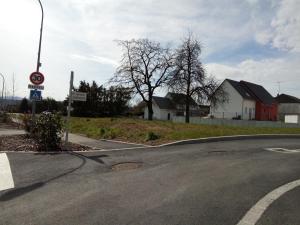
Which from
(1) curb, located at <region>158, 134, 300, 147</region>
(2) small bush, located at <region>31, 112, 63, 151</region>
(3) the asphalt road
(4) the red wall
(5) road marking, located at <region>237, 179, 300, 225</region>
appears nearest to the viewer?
(5) road marking, located at <region>237, 179, 300, 225</region>

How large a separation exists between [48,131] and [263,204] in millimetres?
9077

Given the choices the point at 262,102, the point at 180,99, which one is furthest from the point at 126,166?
the point at 262,102

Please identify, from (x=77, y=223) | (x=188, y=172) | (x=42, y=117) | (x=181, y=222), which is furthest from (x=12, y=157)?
(x=181, y=222)

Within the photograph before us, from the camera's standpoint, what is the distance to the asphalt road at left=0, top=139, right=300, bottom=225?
5195 millimetres

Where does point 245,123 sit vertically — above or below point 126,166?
above

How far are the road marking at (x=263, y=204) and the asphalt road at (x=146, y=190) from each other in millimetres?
90

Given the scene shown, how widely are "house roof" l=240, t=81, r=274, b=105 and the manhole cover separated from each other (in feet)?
182

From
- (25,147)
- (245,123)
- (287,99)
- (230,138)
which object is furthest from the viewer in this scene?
(287,99)

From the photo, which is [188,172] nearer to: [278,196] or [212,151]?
[278,196]

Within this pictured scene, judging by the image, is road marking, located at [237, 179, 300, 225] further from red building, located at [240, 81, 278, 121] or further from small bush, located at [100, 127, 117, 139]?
red building, located at [240, 81, 278, 121]

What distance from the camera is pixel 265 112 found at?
6444cm

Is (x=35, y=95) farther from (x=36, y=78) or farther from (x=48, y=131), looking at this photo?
(x=48, y=131)

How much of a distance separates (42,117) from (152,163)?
5.58 meters

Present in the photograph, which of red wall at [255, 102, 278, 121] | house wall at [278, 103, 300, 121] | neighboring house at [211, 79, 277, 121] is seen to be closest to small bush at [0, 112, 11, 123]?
neighboring house at [211, 79, 277, 121]
